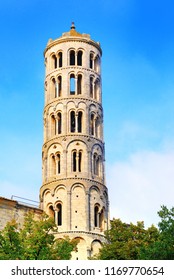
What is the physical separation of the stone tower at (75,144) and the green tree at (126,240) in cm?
653

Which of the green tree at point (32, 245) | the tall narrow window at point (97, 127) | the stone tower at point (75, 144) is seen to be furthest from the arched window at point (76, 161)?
the green tree at point (32, 245)

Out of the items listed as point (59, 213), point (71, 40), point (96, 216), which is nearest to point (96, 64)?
point (71, 40)

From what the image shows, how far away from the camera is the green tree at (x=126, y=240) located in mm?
39750

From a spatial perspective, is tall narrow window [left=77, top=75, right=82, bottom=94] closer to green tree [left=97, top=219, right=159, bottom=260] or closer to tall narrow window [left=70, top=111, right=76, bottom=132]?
tall narrow window [left=70, top=111, right=76, bottom=132]

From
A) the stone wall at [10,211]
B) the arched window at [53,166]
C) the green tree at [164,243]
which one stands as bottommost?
the green tree at [164,243]

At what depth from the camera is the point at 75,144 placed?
170ft

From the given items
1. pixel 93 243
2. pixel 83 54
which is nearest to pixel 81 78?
pixel 83 54

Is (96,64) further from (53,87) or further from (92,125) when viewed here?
(92,125)

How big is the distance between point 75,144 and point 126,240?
41.7 feet

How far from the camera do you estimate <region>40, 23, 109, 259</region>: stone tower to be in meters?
49.1

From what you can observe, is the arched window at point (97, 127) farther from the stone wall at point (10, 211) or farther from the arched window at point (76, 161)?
the stone wall at point (10, 211)

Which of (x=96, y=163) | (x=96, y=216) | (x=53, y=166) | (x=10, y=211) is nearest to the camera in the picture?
(x=10, y=211)

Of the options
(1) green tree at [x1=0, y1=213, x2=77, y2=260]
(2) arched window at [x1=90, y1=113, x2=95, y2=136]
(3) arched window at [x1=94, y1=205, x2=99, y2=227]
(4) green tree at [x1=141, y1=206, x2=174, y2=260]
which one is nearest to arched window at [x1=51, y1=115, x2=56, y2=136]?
(2) arched window at [x1=90, y1=113, x2=95, y2=136]
